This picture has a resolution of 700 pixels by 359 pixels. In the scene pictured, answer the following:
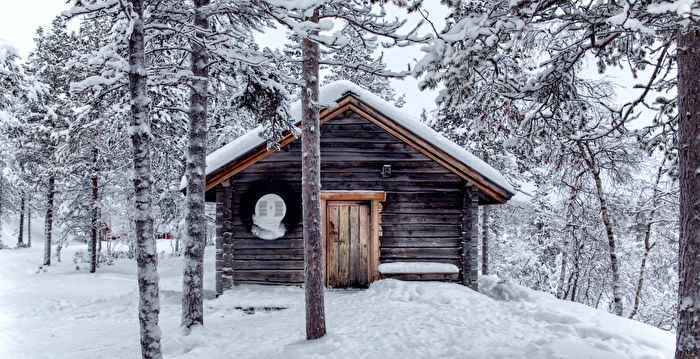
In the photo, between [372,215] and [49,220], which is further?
[49,220]

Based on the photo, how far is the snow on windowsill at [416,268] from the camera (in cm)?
1071

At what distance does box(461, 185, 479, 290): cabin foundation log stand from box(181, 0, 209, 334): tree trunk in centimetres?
650

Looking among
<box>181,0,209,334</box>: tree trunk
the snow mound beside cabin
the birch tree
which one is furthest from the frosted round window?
the birch tree

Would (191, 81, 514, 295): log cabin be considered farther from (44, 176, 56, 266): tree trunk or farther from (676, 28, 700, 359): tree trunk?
(44, 176, 56, 266): tree trunk

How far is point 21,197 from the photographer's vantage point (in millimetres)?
31672

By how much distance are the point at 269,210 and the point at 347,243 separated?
220 cm

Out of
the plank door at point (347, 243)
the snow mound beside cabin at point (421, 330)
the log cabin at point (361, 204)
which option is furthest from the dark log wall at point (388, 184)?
the snow mound beside cabin at point (421, 330)

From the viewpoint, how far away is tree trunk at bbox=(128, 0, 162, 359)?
5156mm

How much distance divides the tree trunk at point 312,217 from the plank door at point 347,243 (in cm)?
434

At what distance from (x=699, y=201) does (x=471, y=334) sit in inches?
136

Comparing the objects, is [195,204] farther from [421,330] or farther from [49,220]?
[49,220]

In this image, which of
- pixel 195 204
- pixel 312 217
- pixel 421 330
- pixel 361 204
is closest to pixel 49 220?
pixel 195 204

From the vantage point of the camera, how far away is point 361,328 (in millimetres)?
7055

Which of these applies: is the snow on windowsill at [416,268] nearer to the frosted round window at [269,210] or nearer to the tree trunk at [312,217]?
the frosted round window at [269,210]
